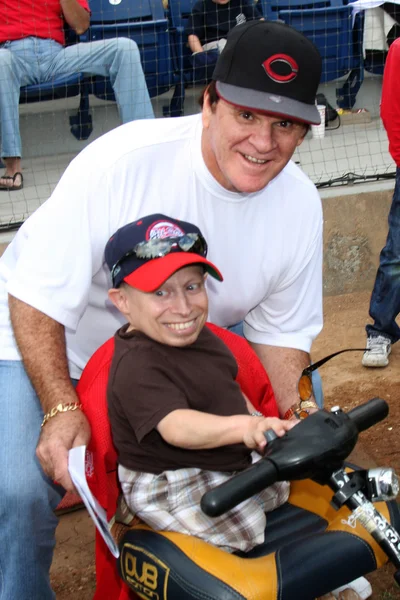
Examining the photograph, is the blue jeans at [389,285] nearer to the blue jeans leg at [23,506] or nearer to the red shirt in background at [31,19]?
the blue jeans leg at [23,506]

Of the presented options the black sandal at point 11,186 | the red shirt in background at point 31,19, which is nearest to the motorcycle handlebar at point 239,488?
the black sandal at point 11,186

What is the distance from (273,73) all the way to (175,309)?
74 centimetres

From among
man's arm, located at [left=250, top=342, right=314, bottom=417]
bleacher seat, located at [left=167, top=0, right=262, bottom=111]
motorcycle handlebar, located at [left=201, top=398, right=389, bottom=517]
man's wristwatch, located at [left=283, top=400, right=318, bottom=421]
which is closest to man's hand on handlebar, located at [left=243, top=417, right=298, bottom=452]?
motorcycle handlebar, located at [left=201, top=398, right=389, bottom=517]

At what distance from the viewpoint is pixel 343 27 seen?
26.3 feet

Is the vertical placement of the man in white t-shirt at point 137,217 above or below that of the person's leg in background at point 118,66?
above

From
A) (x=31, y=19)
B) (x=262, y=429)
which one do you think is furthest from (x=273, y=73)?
(x=31, y=19)

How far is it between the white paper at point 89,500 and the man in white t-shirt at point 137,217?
0.13 metres

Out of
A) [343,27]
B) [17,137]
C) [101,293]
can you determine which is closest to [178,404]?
[101,293]

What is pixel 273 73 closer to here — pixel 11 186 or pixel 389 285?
pixel 389 285

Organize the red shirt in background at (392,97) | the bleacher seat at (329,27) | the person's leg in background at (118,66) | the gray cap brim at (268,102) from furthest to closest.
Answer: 1. the bleacher seat at (329,27)
2. the person's leg in background at (118,66)
3. the red shirt in background at (392,97)
4. the gray cap brim at (268,102)

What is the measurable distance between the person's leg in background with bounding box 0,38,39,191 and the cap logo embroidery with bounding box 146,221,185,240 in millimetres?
4299

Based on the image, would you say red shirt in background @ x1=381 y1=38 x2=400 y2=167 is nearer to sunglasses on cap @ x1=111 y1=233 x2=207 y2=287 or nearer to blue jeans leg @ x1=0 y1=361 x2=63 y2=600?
sunglasses on cap @ x1=111 y1=233 x2=207 y2=287

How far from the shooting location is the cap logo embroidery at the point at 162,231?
2180 mm

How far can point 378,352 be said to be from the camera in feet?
16.5
